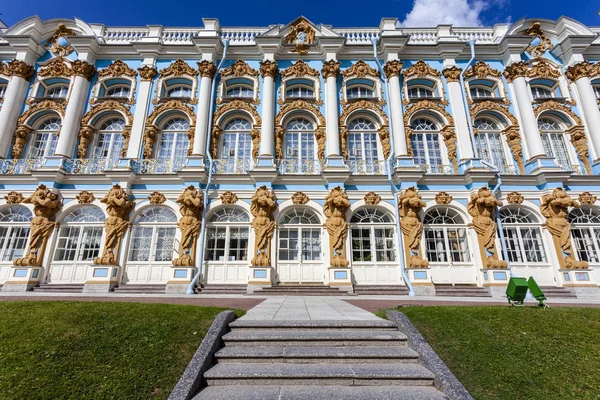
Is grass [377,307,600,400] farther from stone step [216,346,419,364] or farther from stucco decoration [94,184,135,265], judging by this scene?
stucco decoration [94,184,135,265]

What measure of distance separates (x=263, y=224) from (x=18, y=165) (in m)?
11.0

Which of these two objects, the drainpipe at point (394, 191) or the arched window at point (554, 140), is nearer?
the drainpipe at point (394, 191)

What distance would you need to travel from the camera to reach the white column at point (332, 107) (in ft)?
43.5

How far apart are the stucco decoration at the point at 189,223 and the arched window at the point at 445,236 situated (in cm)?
910

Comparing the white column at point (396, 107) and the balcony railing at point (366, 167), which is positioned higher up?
the white column at point (396, 107)

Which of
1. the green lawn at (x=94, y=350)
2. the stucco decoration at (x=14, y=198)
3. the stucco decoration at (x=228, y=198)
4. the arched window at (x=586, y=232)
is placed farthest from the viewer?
the stucco decoration at (x=228, y=198)

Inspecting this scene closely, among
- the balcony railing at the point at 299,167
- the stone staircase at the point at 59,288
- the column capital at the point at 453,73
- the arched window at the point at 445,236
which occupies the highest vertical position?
the column capital at the point at 453,73

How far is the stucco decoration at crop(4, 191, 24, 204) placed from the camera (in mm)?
12312

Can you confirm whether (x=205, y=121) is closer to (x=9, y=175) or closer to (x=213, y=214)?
(x=213, y=214)

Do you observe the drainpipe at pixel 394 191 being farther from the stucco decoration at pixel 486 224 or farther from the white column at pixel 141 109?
the white column at pixel 141 109

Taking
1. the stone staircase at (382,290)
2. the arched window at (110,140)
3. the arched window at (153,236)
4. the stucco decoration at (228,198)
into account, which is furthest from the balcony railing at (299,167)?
the arched window at (110,140)

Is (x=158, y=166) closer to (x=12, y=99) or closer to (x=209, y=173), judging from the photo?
(x=209, y=173)

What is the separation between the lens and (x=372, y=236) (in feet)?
40.4

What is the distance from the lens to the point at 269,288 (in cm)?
1102
